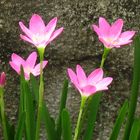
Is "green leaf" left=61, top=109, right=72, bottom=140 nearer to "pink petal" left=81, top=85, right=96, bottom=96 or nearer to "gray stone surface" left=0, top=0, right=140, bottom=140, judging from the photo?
"pink petal" left=81, top=85, right=96, bottom=96

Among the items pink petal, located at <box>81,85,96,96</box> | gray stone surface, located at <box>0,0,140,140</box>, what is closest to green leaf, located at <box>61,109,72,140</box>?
pink petal, located at <box>81,85,96,96</box>

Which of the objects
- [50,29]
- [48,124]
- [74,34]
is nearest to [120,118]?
[48,124]

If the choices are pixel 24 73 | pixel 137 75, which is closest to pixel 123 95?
pixel 137 75

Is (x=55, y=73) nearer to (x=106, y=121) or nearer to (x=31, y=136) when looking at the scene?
(x=106, y=121)

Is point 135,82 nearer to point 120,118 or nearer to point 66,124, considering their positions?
point 120,118

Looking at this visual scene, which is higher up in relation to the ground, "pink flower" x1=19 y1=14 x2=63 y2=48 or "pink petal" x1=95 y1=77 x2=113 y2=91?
"pink flower" x1=19 y1=14 x2=63 y2=48
